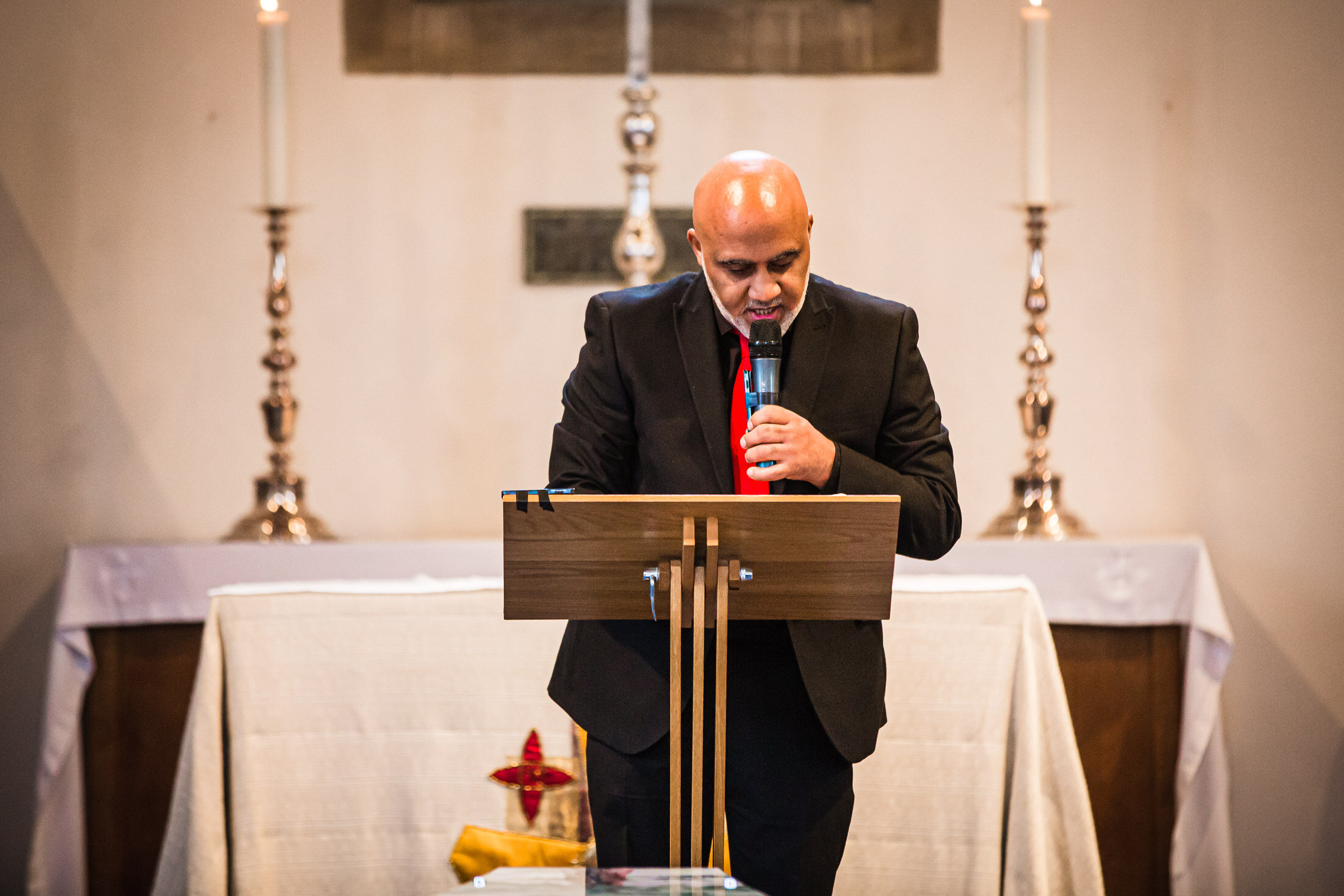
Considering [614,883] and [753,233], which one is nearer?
[614,883]

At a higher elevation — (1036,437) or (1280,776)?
(1036,437)

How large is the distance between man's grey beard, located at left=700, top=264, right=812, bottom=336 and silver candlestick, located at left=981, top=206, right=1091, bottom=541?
1572mm

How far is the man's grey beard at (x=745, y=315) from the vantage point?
1.81 metres

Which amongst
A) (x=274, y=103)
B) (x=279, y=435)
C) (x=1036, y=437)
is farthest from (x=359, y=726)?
(x=1036, y=437)

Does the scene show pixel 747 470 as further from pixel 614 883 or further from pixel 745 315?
pixel 614 883

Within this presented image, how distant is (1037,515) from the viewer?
3.24 meters

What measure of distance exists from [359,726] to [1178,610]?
6.46ft

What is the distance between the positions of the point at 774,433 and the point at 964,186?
2.67 m

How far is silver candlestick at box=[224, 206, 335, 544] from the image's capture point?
3.25 meters

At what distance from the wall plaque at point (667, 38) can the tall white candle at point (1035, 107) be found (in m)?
0.82

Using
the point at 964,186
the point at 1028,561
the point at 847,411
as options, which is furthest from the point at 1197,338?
the point at 847,411

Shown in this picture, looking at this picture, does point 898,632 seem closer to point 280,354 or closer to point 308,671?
point 308,671

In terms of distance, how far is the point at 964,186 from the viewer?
396cm

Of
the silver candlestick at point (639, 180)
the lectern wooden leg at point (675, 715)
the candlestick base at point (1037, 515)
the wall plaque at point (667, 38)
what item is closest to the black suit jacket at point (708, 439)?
the lectern wooden leg at point (675, 715)
